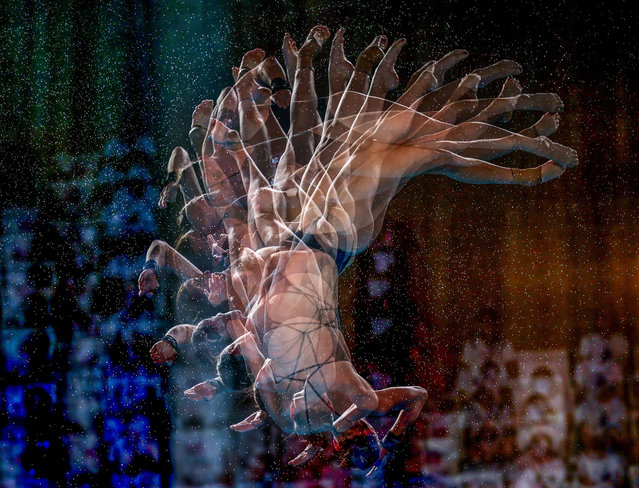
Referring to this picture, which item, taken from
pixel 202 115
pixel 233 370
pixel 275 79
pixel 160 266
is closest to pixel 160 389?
pixel 160 266

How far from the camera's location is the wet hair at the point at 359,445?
1233 mm

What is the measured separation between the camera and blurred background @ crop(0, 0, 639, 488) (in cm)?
184

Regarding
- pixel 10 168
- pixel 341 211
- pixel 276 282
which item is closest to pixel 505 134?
pixel 341 211

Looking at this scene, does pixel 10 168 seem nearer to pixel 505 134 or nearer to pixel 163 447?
pixel 163 447

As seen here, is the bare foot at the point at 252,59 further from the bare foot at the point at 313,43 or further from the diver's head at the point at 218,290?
the diver's head at the point at 218,290

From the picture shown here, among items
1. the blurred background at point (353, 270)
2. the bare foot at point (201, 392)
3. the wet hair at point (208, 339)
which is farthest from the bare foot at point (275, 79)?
the bare foot at point (201, 392)

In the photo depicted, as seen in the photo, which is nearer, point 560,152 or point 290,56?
point 560,152

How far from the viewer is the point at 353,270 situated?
1981 millimetres

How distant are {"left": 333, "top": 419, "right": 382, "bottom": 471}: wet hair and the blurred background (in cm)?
66

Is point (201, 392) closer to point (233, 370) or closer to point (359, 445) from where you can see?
point (233, 370)

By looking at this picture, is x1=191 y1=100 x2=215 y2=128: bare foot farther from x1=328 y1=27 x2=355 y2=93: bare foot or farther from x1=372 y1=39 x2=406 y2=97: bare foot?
x1=372 y1=39 x2=406 y2=97: bare foot

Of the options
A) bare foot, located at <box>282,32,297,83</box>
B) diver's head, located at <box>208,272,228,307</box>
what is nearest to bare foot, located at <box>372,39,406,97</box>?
bare foot, located at <box>282,32,297,83</box>

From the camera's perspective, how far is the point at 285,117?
178 centimetres

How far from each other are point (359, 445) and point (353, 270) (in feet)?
2.73
